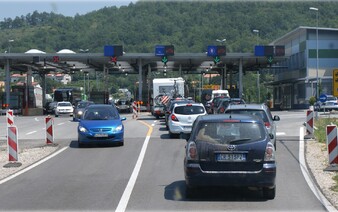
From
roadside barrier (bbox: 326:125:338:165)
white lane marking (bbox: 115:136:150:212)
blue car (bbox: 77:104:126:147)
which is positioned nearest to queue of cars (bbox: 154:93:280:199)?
white lane marking (bbox: 115:136:150:212)

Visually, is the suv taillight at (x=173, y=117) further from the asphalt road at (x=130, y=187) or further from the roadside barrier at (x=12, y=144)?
the roadside barrier at (x=12, y=144)

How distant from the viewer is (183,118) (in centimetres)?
2542

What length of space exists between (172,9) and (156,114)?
83.8 meters

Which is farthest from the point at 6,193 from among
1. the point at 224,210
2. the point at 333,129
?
the point at 333,129

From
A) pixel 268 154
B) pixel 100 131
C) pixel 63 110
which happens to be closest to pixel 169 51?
pixel 63 110

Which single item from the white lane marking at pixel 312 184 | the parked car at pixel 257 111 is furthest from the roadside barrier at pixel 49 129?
the white lane marking at pixel 312 184

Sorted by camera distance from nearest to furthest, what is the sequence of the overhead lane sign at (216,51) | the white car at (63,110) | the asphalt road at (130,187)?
1. the asphalt road at (130,187)
2. the white car at (63,110)
3. the overhead lane sign at (216,51)

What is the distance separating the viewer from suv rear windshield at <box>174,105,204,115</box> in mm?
25781

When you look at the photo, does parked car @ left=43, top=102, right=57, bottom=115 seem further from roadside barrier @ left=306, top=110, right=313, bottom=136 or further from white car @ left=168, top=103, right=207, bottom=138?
roadside barrier @ left=306, top=110, right=313, bottom=136

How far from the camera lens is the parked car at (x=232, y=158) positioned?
10812 mm

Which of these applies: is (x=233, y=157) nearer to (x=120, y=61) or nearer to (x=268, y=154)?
(x=268, y=154)

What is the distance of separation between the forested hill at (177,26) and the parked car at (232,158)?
9509 cm

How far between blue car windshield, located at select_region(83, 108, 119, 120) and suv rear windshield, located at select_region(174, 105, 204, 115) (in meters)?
3.45

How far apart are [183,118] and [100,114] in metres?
3.86
